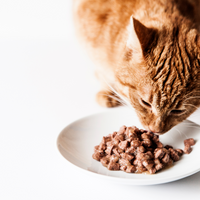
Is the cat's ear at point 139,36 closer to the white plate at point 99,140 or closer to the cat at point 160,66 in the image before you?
the cat at point 160,66

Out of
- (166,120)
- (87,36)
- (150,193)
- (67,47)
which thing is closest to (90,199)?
(150,193)

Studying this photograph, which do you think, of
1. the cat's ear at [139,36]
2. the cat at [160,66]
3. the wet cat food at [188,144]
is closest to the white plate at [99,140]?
the wet cat food at [188,144]

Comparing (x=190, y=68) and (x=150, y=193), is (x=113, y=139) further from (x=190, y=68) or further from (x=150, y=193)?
(x=190, y=68)

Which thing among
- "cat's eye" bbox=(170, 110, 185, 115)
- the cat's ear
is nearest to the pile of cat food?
"cat's eye" bbox=(170, 110, 185, 115)

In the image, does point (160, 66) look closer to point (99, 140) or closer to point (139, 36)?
point (139, 36)

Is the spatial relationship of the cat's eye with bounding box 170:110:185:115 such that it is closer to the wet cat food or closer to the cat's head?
the cat's head

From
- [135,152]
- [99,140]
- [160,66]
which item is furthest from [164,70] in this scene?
[99,140]
